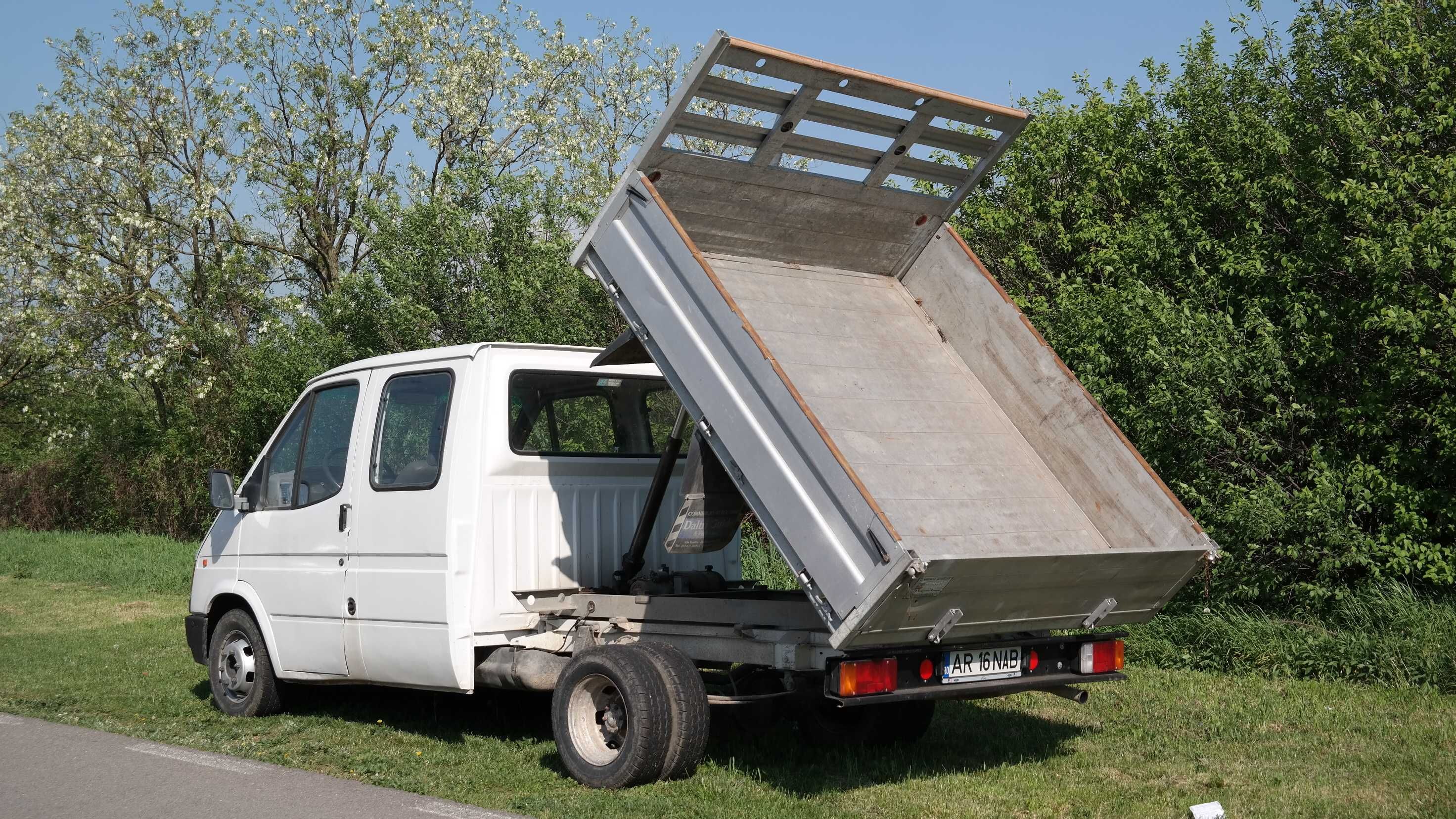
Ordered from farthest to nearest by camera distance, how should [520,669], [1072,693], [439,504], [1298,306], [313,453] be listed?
1. [1298,306]
2. [313,453]
3. [439,504]
4. [520,669]
5. [1072,693]

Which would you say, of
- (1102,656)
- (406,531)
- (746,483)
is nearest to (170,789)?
(406,531)

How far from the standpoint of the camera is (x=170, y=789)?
6512 millimetres

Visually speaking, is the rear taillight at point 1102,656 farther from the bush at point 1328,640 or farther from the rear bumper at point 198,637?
the rear bumper at point 198,637

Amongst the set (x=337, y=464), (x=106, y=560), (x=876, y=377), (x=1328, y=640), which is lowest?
(x=1328, y=640)

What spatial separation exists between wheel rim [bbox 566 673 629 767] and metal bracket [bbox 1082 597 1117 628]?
7.19 feet

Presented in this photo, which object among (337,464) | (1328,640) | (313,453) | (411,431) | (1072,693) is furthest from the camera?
(1328,640)

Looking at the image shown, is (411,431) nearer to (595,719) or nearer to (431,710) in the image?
(595,719)

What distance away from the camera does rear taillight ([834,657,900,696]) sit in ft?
18.7

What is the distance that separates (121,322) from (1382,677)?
881 inches

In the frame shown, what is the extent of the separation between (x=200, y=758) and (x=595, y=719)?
2.33 m

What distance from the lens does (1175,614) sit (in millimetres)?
10562

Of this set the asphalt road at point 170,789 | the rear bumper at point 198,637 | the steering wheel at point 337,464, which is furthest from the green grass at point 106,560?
the asphalt road at point 170,789

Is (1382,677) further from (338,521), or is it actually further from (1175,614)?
(338,521)

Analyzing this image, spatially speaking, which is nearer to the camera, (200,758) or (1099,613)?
(1099,613)
